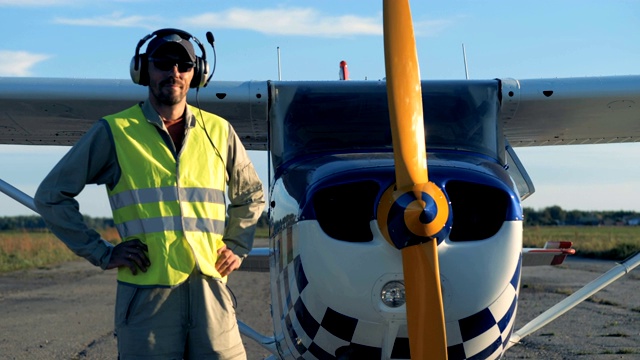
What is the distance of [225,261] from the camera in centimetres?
351

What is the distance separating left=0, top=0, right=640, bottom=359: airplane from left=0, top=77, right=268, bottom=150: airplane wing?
0.88 meters

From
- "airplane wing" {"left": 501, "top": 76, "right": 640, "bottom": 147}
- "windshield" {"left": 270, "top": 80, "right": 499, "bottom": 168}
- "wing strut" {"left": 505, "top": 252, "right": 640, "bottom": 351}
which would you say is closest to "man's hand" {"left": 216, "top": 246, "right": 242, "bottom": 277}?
"windshield" {"left": 270, "top": 80, "right": 499, "bottom": 168}

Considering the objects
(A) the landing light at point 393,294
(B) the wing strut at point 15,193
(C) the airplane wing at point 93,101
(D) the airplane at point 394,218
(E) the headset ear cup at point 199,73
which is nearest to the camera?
(E) the headset ear cup at point 199,73

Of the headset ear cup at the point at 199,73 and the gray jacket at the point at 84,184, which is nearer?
the gray jacket at the point at 84,184

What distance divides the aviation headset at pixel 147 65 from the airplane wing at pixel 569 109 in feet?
10.1

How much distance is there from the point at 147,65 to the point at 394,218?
117cm

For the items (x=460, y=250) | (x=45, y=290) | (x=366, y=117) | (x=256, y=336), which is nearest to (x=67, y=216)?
(x=460, y=250)

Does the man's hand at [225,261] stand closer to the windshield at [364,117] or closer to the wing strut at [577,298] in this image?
the windshield at [364,117]

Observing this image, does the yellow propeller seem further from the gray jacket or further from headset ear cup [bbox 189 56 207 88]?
headset ear cup [bbox 189 56 207 88]

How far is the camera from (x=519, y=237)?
14.3 ft

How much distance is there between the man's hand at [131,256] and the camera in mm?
3338

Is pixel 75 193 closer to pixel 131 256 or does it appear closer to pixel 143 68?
pixel 131 256

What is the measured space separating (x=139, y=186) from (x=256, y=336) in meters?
3.42

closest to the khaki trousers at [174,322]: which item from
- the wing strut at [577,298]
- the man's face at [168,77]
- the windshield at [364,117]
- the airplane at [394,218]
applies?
the man's face at [168,77]
